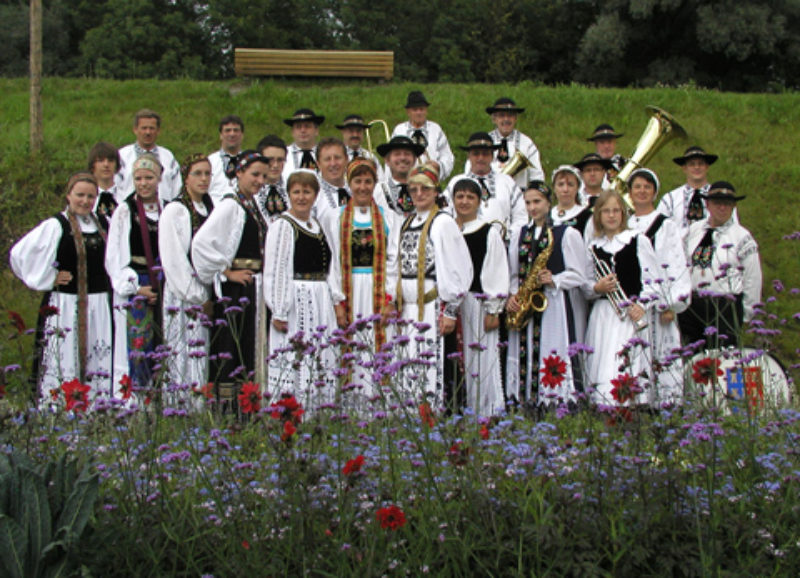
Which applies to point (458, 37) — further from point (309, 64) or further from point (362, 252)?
point (362, 252)

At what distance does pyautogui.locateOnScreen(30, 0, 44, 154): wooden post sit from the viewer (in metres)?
12.8

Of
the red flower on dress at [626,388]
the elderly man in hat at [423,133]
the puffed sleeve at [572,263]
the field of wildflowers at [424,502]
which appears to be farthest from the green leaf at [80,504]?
the elderly man in hat at [423,133]

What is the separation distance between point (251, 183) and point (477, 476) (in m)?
4.08

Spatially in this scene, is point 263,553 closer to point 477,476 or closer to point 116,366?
point 477,476

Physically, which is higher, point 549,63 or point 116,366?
point 549,63

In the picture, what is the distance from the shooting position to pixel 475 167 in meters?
8.41

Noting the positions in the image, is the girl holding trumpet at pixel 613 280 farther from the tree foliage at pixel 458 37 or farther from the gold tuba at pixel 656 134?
the tree foliage at pixel 458 37

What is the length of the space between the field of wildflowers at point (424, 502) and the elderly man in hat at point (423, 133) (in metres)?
6.46

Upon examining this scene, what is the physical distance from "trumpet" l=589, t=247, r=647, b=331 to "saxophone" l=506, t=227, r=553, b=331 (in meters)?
0.35

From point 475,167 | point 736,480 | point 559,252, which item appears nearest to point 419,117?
point 475,167

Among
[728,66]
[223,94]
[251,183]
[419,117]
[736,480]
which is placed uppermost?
[728,66]

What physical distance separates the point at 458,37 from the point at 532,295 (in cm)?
2555

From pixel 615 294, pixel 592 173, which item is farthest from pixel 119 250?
pixel 592 173

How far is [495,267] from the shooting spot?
7207 mm
